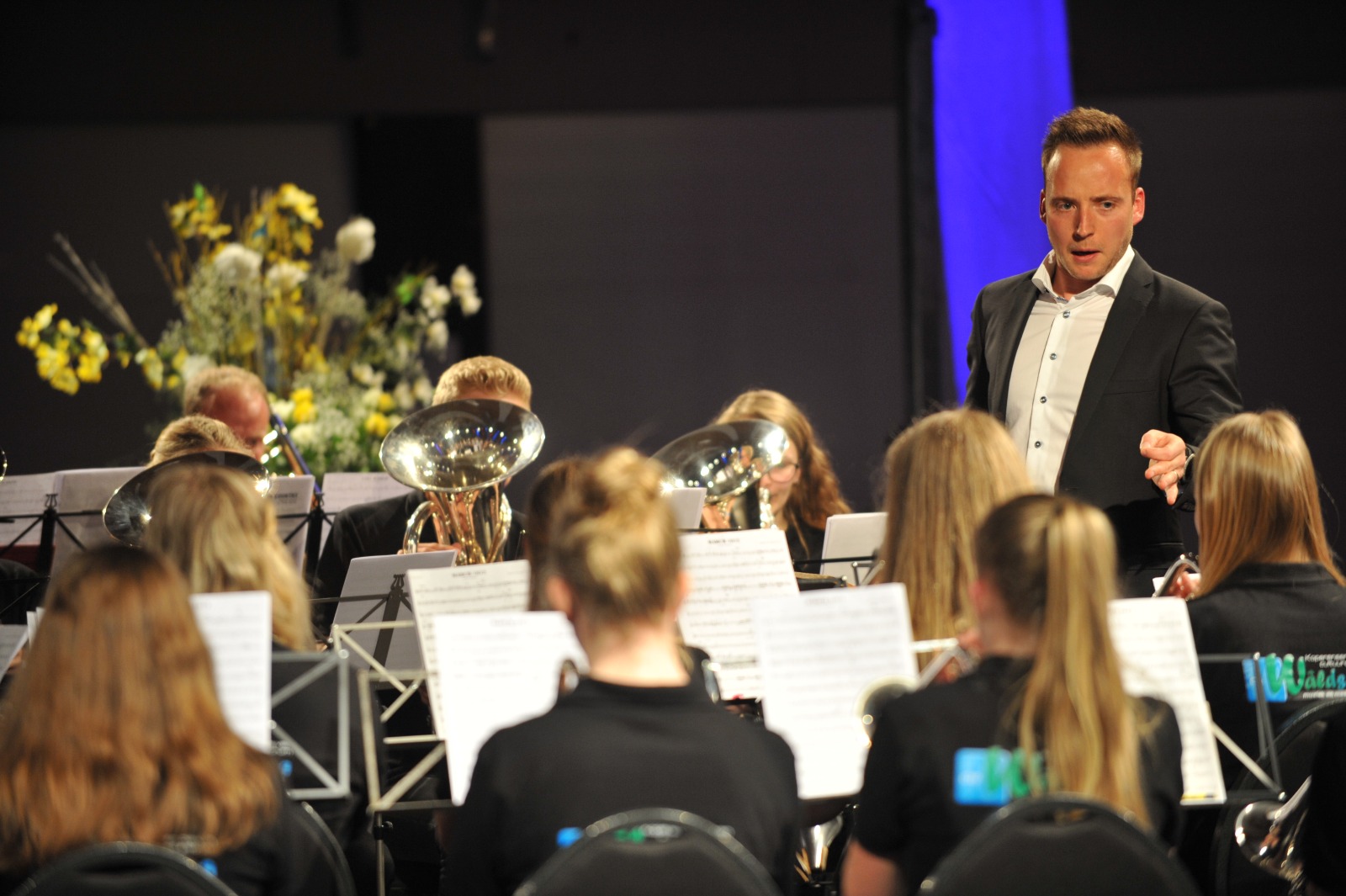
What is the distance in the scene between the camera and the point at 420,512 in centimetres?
368

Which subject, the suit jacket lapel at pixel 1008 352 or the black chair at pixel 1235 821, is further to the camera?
the suit jacket lapel at pixel 1008 352

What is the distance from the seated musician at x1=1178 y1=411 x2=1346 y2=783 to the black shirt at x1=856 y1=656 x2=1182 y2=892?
2.45 feet

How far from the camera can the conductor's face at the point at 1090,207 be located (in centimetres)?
296

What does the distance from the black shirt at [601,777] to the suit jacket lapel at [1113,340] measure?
1562 mm

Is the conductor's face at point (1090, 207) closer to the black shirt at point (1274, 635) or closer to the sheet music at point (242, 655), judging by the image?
the black shirt at point (1274, 635)

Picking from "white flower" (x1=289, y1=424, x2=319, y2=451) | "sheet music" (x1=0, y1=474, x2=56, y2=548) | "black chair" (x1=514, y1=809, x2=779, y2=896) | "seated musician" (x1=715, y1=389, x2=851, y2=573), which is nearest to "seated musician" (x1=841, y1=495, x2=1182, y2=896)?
"black chair" (x1=514, y1=809, x2=779, y2=896)

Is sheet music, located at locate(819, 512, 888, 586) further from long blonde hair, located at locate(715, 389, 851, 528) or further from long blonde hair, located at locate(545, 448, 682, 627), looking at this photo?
long blonde hair, located at locate(545, 448, 682, 627)

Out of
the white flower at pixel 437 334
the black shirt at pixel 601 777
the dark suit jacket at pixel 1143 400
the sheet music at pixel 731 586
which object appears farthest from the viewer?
the white flower at pixel 437 334

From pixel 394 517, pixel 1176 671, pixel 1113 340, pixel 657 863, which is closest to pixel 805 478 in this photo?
pixel 394 517

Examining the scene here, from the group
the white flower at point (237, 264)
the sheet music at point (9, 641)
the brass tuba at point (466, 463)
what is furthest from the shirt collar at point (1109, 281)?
the white flower at point (237, 264)

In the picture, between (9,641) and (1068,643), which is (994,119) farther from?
(9,641)

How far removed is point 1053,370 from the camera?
306 centimetres

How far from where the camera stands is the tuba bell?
4.10 meters

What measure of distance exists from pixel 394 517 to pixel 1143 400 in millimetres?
2151
